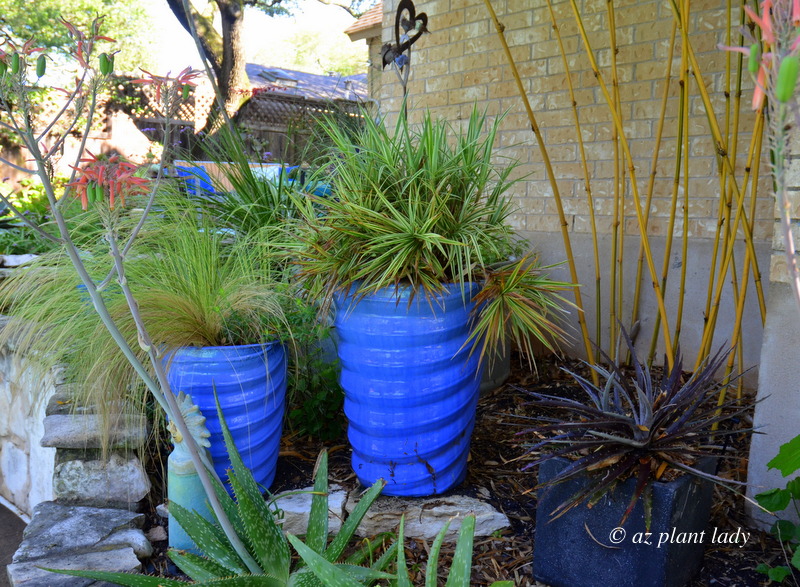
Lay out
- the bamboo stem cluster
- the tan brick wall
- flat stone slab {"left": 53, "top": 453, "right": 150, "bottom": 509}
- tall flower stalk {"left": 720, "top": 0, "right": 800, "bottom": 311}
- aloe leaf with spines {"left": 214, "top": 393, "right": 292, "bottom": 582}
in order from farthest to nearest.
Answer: the tan brick wall, flat stone slab {"left": 53, "top": 453, "right": 150, "bottom": 509}, the bamboo stem cluster, aloe leaf with spines {"left": 214, "top": 393, "right": 292, "bottom": 582}, tall flower stalk {"left": 720, "top": 0, "right": 800, "bottom": 311}

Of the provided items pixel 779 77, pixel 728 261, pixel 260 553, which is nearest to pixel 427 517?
pixel 260 553

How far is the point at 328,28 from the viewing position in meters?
48.3

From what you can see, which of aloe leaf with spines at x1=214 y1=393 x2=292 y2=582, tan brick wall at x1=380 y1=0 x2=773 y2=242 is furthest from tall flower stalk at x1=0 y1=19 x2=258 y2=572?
tan brick wall at x1=380 y1=0 x2=773 y2=242

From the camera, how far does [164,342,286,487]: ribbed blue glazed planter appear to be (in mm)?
2188

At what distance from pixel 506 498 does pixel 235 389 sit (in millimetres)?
1013

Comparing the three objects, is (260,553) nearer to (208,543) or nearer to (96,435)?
(208,543)

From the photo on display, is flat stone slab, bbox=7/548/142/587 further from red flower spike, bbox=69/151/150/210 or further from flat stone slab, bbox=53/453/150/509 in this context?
red flower spike, bbox=69/151/150/210

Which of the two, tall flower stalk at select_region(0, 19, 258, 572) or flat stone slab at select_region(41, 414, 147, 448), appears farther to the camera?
flat stone slab at select_region(41, 414, 147, 448)

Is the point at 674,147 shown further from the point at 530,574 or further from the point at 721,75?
the point at 530,574

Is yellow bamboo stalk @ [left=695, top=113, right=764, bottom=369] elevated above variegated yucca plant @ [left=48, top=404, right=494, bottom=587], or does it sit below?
above

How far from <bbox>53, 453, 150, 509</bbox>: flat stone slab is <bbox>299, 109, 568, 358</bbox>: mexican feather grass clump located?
0.92 metres

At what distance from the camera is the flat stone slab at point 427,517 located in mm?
2170

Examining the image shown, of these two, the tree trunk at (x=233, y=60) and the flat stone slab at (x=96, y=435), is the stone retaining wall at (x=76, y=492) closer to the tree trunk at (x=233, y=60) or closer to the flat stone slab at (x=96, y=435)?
the flat stone slab at (x=96, y=435)

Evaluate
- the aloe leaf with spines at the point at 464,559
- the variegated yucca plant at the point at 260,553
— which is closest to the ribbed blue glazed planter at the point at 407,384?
the variegated yucca plant at the point at 260,553
